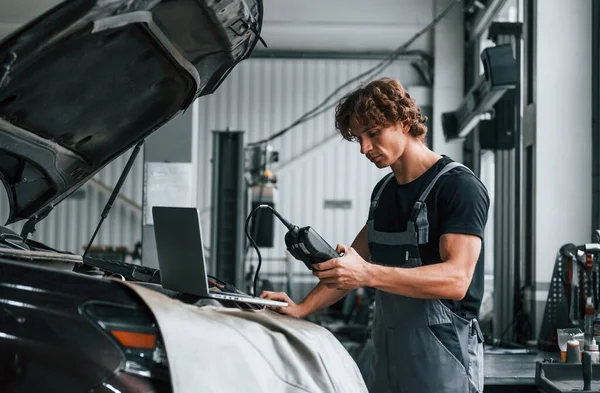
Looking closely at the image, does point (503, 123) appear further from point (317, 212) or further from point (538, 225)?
point (317, 212)

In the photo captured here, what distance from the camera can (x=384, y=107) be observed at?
228 centimetres

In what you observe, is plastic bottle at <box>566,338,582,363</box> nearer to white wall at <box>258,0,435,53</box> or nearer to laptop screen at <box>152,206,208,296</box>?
laptop screen at <box>152,206,208,296</box>

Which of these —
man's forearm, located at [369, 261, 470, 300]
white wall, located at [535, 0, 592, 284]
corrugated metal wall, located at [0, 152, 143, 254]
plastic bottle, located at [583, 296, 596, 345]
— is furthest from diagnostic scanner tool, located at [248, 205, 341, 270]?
corrugated metal wall, located at [0, 152, 143, 254]

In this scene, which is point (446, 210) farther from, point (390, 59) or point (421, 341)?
point (390, 59)

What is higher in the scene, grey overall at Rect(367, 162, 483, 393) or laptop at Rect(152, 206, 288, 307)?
laptop at Rect(152, 206, 288, 307)

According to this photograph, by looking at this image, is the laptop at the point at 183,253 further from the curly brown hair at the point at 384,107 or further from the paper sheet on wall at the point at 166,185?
the paper sheet on wall at the point at 166,185

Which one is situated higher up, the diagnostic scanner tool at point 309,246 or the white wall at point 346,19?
the white wall at point 346,19

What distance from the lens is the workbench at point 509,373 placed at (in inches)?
129

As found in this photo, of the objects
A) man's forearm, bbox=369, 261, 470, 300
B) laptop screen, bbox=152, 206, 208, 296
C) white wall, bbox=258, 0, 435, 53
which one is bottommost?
man's forearm, bbox=369, 261, 470, 300

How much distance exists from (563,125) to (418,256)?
3403 mm

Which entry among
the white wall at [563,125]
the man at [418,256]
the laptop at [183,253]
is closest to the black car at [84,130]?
the laptop at [183,253]

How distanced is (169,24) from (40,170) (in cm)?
75

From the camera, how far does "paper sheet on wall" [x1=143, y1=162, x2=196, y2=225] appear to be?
5496 mm

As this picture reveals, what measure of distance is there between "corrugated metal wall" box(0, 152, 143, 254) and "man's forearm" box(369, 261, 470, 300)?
947 centimetres
